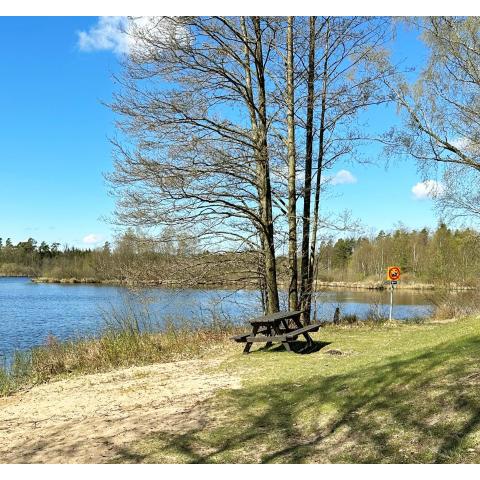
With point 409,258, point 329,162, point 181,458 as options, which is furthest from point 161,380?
point 409,258

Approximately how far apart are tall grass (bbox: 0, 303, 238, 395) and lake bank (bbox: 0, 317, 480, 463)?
70.4 inches

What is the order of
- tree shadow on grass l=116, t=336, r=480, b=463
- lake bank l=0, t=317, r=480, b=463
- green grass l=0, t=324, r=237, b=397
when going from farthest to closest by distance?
1. green grass l=0, t=324, r=237, b=397
2. lake bank l=0, t=317, r=480, b=463
3. tree shadow on grass l=116, t=336, r=480, b=463

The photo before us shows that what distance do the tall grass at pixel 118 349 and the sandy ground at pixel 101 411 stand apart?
1.00 metres

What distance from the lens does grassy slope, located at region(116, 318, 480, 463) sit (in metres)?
4.30

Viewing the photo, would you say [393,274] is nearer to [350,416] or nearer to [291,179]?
[291,179]

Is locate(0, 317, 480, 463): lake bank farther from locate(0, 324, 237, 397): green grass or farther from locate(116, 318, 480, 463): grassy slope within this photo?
locate(0, 324, 237, 397): green grass

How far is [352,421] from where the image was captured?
5039 millimetres

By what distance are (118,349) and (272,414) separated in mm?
6138

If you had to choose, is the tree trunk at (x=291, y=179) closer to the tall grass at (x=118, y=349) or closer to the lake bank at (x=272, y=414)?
the tall grass at (x=118, y=349)

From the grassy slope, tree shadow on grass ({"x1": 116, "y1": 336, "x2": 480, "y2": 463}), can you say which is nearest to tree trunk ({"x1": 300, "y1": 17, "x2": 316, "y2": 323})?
the grassy slope

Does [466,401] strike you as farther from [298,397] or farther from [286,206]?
[286,206]

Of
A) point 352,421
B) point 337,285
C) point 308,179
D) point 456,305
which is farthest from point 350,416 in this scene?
point 337,285

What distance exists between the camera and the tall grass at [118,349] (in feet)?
34.7

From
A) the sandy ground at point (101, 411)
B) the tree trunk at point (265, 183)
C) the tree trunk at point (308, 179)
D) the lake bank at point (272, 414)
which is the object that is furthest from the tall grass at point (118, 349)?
the tree trunk at point (308, 179)
